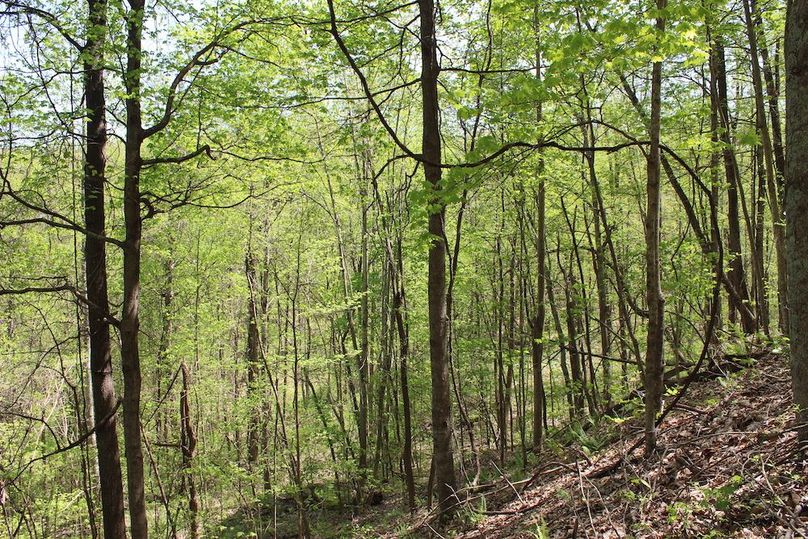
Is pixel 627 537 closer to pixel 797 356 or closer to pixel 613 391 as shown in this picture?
pixel 797 356

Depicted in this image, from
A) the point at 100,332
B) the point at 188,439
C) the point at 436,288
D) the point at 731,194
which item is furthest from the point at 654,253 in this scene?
the point at 188,439

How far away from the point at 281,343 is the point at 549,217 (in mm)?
9123

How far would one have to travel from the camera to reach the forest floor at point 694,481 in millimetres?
3158

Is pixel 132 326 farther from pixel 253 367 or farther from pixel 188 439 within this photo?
pixel 253 367

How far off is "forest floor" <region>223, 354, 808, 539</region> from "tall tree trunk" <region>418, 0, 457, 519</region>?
21.4 inches

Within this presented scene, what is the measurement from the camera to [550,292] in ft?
41.2

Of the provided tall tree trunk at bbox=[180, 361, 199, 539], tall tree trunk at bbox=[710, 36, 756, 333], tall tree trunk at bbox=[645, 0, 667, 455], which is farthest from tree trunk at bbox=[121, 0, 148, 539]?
tall tree trunk at bbox=[710, 36, 756, 333]

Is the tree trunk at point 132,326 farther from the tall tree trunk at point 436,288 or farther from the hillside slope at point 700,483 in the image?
the hillside slope at point 700,483

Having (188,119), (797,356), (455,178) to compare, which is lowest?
(797,356)

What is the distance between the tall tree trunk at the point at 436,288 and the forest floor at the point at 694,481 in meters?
0.54

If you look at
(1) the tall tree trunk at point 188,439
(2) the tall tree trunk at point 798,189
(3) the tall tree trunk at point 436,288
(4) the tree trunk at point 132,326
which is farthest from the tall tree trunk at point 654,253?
(1) the tall tree trunk at point 188,439

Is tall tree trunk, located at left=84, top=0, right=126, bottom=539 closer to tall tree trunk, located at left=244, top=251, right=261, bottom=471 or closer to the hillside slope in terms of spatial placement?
tall tree trunk, located at left=244, top=251, right=261, bottom=471

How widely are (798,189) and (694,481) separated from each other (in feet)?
7.10

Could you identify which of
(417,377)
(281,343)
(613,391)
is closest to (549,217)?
(417,377)
